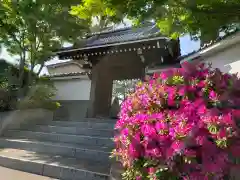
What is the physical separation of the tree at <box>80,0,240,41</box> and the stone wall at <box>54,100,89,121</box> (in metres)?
8.16

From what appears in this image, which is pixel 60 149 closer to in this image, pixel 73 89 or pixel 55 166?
pixel 55 166

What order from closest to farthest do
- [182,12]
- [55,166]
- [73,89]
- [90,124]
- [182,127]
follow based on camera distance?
[182,127] < [182,12] < [55,166] < [90,124] < [73,89]

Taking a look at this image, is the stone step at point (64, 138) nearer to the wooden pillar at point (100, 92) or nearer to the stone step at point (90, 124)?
the stone step at point (90, 124)

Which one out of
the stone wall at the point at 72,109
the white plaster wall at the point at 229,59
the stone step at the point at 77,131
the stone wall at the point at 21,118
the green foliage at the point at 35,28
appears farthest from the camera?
the stone wall at the point at 72,109

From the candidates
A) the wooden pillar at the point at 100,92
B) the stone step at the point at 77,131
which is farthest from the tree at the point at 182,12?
the wooden pillar at the point at 100,92

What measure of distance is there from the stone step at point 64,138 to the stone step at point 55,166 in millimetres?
894

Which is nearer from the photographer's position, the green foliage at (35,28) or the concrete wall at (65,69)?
the green foliage at (35,28)

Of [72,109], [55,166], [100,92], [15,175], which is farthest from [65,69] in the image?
[55,166]

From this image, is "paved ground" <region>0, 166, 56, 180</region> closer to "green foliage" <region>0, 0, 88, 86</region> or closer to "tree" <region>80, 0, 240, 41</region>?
"tree" <region>80, 0, 240, 41</region>

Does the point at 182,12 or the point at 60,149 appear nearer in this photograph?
the point at 182,12

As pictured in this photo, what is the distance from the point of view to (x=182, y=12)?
422 centimetres

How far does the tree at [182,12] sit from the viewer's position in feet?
12.7

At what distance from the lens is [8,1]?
335 inches

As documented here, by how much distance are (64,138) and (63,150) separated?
871 mm
